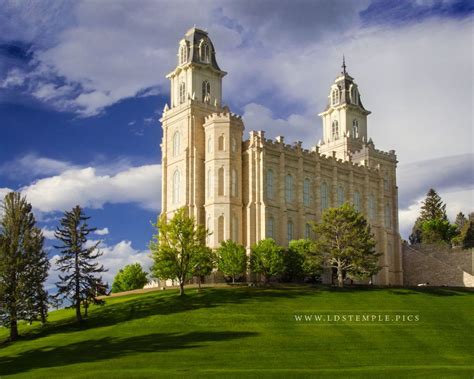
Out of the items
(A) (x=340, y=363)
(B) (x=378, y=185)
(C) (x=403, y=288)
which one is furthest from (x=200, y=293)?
(B) (x=378, y=185)

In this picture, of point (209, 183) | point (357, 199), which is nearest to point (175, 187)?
point (209, 183)

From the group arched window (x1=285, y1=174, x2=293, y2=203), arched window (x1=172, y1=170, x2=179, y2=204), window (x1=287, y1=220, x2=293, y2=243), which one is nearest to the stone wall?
window (x1=287, y1=220, x2=293, y2=243)

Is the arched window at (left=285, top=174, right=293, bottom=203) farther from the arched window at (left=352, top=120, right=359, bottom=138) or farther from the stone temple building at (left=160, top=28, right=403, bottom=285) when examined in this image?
the arched window at (left=352, top=120, right=359, bottom=138)

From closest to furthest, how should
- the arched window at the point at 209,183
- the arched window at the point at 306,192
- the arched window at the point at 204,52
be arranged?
the arched window at the point at 209,183 < the arched window at the point at 306,192 < the arched window at the point at 204,52

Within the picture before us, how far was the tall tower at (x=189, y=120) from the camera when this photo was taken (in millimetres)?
77062

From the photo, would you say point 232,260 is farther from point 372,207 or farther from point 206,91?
point 372,207

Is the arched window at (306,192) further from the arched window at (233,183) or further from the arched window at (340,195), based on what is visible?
the arched window at (233,183)

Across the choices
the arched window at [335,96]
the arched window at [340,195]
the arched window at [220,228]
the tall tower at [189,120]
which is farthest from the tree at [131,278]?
the arched window at [335,96]

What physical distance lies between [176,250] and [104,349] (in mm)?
20165

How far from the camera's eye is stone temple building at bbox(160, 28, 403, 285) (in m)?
75.6

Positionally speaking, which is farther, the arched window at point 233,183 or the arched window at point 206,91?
the arched window at point 206,91

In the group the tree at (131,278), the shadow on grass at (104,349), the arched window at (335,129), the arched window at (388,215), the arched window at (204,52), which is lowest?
the shadow on grass at (104,349)

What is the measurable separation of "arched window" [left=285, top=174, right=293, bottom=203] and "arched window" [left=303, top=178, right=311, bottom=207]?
2431mm

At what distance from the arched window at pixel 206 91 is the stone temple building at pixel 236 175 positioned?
0.11 metres
